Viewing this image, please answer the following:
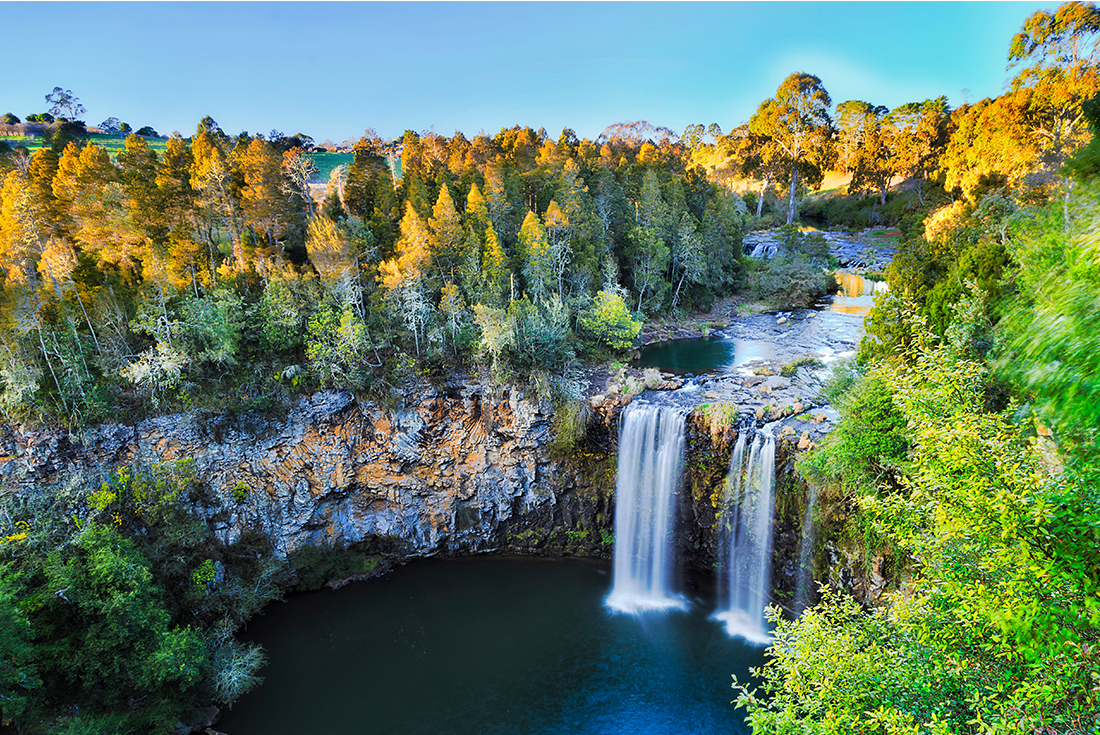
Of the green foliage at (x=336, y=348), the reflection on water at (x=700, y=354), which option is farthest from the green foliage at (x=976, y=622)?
the reflection on water at (x=700, y=354)

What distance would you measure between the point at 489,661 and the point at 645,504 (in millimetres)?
10288

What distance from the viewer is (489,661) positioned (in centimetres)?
2169

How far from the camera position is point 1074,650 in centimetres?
646

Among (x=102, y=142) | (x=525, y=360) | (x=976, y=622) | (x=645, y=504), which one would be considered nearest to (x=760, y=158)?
(x=525, y=360)

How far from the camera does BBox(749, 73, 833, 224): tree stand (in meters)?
68.5

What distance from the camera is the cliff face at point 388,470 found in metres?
24.9

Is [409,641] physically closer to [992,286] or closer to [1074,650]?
[1074,650]

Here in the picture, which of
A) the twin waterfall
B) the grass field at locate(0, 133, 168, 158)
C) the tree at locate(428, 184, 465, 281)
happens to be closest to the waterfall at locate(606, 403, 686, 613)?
the twin waterfall

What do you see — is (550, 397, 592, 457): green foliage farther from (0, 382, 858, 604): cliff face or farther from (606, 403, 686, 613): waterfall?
(606, 403, 686, 613): waterfall

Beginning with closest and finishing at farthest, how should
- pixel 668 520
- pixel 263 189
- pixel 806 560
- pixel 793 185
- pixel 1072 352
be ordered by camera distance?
pixel 1072 352, pixel 806 560, pixel 668 520, pixel 263 189, pixel 793 185

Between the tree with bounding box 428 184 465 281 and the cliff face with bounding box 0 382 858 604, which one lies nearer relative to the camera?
the cliff face with bounding box 0 382 858 604

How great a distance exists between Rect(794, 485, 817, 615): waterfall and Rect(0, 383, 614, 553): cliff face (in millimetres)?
10368

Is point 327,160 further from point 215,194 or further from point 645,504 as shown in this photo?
point 645,504

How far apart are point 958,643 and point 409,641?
21770 mm
